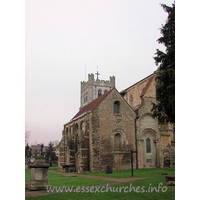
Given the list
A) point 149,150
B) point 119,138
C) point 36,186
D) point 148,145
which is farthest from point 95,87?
point 36,186

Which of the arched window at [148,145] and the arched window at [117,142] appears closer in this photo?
the arched window at [117,142]

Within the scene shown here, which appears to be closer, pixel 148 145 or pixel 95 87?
pixel 148 145

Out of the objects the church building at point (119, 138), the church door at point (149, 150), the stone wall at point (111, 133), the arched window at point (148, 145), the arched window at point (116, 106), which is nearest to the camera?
the stone wall at point (111, 133)

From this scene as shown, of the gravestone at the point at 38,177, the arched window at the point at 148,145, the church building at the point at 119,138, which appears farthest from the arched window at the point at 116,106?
the gravestone at the point at 38,177

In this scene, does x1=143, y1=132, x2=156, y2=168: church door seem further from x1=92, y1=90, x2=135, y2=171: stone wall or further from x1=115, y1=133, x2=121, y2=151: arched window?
x1=115, y1=133, x2=121, y2=151: arched window

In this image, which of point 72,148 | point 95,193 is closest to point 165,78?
point 95,193

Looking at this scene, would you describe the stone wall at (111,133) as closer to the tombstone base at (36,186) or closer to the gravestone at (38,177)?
the gravestone at (38,177)

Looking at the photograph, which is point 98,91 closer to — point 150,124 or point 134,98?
point 134,98

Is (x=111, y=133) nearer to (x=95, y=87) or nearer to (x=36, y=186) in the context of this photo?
(x=36, y=186)

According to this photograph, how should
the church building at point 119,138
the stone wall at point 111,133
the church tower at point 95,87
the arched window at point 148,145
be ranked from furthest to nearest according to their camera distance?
the church tower at point 95,87
the arched window at point 148,145
the church building at point 119,138
the stone wall at point 111,133

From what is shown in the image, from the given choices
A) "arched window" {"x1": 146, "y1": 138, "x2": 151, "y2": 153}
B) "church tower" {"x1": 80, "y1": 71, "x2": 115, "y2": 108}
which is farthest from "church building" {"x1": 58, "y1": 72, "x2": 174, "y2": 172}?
"church tower" {"x1": 80, "y1": 71, "x2": 115, "y2": 108}

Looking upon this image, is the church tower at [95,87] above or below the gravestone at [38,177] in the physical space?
above

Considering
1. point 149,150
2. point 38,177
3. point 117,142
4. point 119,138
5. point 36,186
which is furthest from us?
point 149,150

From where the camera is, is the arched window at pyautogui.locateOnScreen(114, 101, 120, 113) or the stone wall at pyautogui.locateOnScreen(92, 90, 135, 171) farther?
the arched window at pyautogui.locateOnScreen(114, 101, 120, 113)
